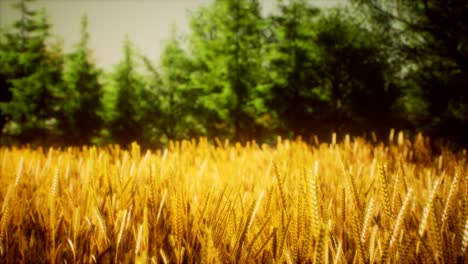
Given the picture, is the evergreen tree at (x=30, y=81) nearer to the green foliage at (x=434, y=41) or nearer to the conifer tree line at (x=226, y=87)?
the conifer tree line at (x=226, y=87)

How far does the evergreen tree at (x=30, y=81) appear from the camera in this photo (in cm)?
1962

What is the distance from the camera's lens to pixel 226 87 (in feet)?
57.4

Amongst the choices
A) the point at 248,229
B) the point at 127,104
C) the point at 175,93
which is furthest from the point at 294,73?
the point at 248,229

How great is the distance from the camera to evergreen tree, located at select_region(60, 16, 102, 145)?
19.9m

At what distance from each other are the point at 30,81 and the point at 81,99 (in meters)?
3.60

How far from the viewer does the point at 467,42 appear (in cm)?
959

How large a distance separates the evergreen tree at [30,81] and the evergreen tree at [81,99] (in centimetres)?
104

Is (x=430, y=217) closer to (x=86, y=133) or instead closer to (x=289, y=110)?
(x=289, y=110)

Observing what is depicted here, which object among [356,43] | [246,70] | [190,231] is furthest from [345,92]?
[190,231]

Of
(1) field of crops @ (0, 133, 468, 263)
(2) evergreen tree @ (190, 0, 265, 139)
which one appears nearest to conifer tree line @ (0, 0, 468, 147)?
(2) evergreen tree @ (190, 0, 265, 139)

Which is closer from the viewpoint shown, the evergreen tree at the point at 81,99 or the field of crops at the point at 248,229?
the field of crops at the point at 248,229

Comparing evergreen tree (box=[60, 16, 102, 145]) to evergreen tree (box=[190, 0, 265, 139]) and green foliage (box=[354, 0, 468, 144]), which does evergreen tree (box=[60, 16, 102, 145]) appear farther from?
green foliage (box=[354, 0, 468, 144])

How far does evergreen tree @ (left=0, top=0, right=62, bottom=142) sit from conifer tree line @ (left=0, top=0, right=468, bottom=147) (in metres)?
0.07

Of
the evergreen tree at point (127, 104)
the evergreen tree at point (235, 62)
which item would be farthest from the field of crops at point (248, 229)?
the evergreen tree at point (127, 104)
